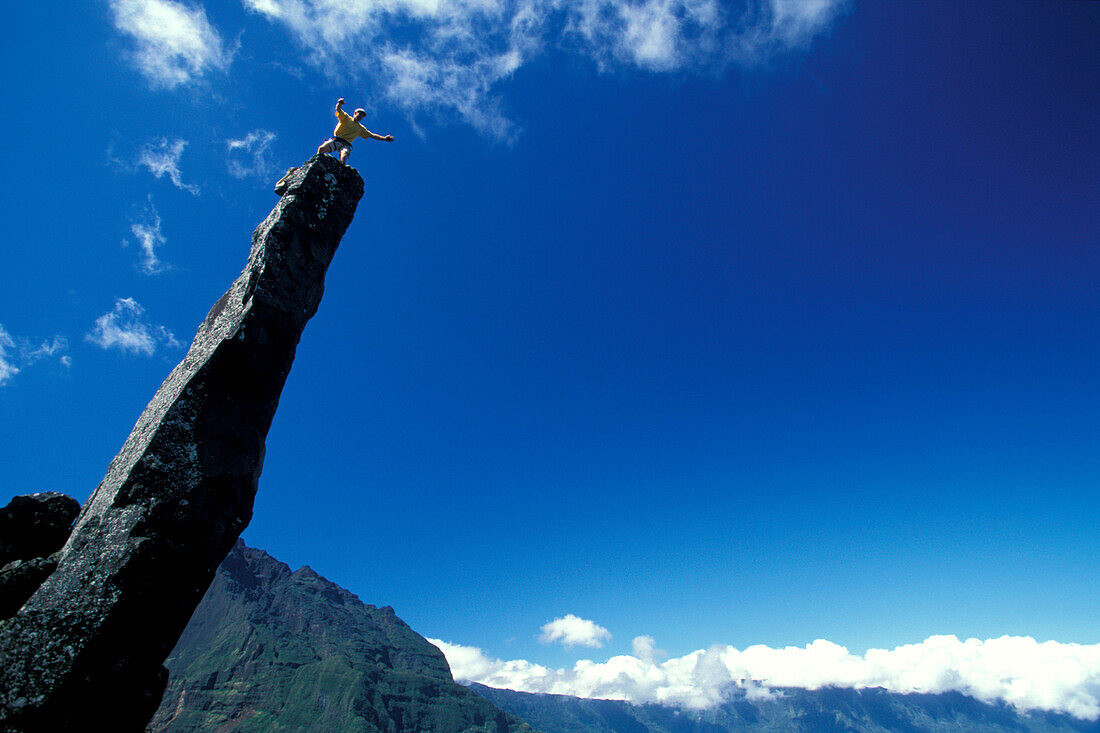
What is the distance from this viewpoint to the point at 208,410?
16750 millimetres

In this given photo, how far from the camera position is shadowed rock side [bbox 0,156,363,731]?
12.3m

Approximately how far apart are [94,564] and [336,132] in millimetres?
19280

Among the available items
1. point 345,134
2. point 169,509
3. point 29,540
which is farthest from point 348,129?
point 29,540

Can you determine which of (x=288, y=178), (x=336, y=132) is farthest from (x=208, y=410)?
(x=336, y=132)

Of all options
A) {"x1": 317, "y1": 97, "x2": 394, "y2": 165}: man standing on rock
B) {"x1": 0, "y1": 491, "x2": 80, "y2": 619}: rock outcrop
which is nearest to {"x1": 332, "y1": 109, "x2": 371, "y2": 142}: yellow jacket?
{"x1": 317, "y1": 97, "x2": 394, "y2": 165}: man standing on rock

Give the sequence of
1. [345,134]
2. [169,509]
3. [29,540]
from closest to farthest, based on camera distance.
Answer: [169,509]
[29,540]
[345,134]

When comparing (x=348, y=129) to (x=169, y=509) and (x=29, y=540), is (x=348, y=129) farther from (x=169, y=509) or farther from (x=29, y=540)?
(x=29, y=540)

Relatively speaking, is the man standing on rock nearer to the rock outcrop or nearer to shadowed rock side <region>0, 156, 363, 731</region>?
shadowed rock side <region>0, 156, 363, 731</region>

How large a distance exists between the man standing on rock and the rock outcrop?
56.4ft

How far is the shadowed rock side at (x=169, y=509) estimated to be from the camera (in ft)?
40.4

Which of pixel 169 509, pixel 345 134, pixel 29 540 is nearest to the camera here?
pixel 169 509

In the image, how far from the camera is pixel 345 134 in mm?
24000

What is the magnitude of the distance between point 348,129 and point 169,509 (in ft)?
58.2

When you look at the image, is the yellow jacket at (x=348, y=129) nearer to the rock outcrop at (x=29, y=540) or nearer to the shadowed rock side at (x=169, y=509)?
the shadowed rock side at (x=169, y=509)
